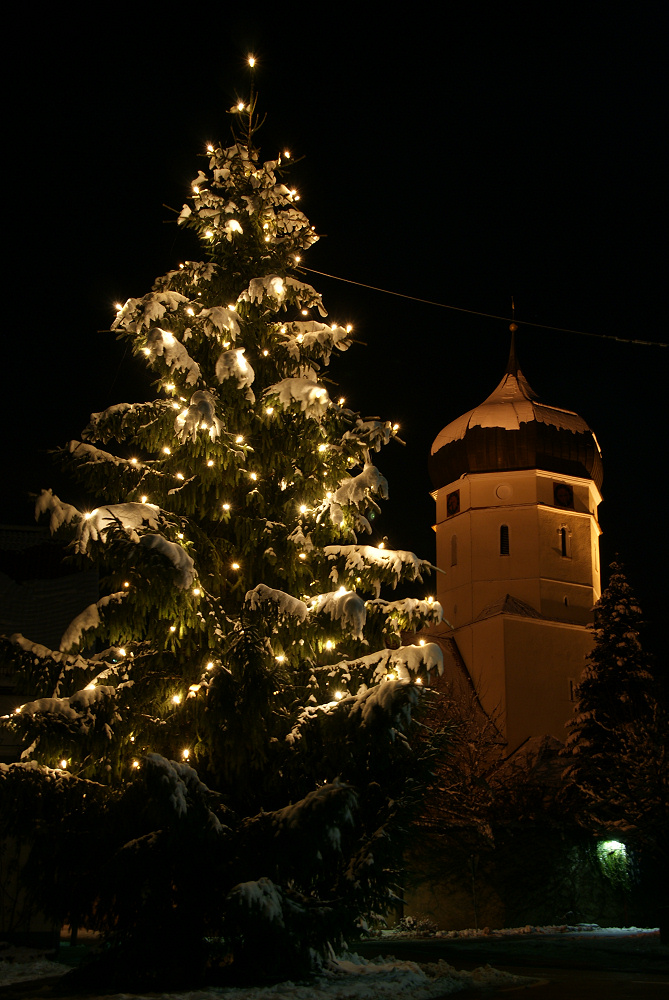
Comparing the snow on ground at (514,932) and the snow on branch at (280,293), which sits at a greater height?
the snow on branch at (280,293)

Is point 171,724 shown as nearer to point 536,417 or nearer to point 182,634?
point 182,634

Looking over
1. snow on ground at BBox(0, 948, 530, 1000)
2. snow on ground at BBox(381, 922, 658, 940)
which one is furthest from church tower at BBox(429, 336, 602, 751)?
snow on ground at BBox(0, 948, 530, 1000)

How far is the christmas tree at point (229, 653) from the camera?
28.5 feet

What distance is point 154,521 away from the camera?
981cm

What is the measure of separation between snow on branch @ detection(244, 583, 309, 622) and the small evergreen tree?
1317 centimetres

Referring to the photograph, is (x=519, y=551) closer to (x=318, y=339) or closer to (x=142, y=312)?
(x=318, y=339)

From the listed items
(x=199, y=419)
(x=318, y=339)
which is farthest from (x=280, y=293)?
(x=199, y=419)

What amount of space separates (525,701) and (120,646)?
27714mm

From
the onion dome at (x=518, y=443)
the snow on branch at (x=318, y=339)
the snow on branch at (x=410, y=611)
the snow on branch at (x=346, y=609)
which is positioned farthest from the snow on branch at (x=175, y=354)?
the onion dome at (x=518, y=443)

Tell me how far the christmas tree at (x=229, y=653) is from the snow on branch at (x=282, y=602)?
0.02 meters

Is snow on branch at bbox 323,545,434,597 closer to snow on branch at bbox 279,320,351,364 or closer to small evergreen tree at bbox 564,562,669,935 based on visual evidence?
snow on branch at bbox 279,320,351,364

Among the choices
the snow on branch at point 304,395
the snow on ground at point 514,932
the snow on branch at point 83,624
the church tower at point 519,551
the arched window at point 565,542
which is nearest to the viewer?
the snow on branch at point 83,624

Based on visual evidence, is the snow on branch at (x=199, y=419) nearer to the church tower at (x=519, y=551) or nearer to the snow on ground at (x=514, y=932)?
the snow on ground at (x=514, y=932)

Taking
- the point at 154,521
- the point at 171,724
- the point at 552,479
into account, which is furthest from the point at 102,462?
the point at 552,479
